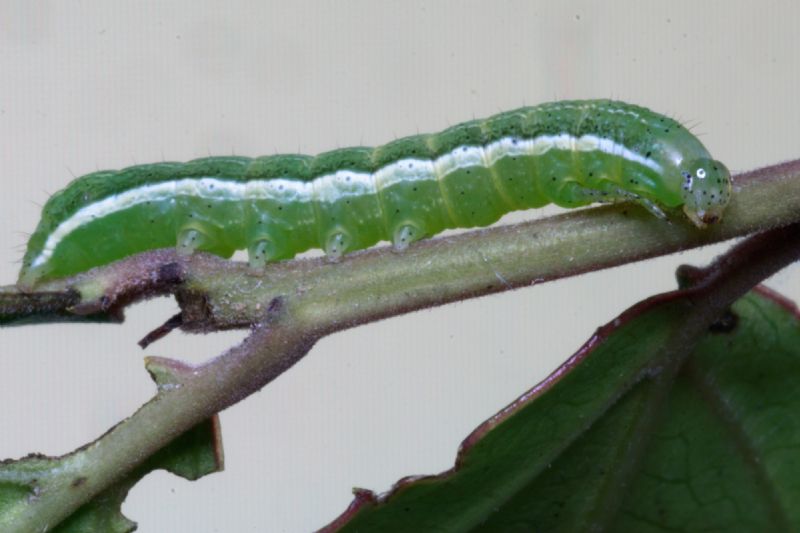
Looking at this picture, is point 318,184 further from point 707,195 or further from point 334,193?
point 707,195

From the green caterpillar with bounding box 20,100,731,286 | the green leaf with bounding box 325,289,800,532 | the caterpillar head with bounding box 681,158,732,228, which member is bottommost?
the green leaf with bounding box 325,289,800,532

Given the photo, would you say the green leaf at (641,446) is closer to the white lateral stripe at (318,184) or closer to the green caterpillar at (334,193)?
the green caterpillar at (334,193)

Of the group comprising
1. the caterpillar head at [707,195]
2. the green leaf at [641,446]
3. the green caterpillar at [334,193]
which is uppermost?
the green caterpillar at [334,193]

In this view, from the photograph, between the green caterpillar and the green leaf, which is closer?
the green leaf

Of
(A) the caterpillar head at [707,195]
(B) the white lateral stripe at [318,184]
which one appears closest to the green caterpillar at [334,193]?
(B) the white lateral stripe at [318,184]

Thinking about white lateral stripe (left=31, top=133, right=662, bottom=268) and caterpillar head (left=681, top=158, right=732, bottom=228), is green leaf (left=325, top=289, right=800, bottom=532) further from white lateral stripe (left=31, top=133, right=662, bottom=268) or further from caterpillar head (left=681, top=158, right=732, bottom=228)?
white lateral stripe (left=31, top=133, right=662, bottom=268)

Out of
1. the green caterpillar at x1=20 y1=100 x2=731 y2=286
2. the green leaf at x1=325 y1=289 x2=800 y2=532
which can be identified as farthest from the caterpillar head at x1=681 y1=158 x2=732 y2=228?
the green caterpillar at x1=20 y1=100 x2=731 y2=286

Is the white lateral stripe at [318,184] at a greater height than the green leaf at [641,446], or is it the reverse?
the white lateral stripe at [318,184]

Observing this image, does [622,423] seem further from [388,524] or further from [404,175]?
[404,175]
